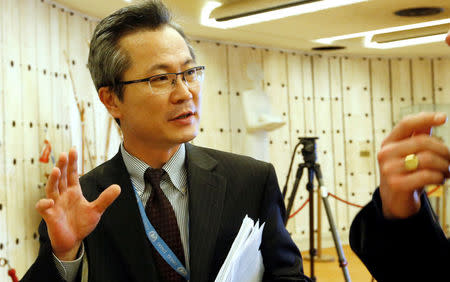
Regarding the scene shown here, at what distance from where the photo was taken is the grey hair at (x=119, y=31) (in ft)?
7.16

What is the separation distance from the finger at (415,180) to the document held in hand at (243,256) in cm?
63

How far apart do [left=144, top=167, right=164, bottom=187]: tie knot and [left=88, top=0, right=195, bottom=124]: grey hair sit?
0.34 m

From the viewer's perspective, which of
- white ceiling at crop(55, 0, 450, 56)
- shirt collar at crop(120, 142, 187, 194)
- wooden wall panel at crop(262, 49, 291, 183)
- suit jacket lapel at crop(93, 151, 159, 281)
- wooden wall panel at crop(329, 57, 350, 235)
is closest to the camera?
suit jacket lapel at crop(93, 151, 159, 281)

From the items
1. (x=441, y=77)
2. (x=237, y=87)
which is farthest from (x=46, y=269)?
(x=441, y=77)

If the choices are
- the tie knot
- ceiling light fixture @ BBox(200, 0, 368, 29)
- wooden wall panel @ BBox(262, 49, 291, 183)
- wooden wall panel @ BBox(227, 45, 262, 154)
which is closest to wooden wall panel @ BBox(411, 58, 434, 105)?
wooden wall panel @ BBox(262, 49, 291, 183)

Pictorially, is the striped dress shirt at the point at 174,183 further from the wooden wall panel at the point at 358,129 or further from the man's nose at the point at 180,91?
the wooden wall panel at the point at 358,129

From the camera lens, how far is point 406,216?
1.02m

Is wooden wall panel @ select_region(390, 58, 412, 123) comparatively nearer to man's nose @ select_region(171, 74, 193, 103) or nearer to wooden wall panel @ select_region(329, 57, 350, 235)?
wooden wall panel @ select_region(329, 57, 350, 235)

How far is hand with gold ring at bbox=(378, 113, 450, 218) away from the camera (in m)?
0.91

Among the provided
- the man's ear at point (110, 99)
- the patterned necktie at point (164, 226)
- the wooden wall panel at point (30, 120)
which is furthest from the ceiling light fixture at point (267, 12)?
the patterned necktie at point (164, 226)


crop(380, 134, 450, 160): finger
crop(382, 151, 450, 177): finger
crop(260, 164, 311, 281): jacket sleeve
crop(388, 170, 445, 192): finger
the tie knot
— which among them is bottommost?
crop(260, 164, 311, 281): jacket sleeve

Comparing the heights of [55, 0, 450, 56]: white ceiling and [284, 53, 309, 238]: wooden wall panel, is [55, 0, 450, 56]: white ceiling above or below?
above

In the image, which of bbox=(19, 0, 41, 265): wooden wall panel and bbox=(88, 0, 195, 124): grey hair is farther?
bbox=(19, 0, 41, 265): wooden wall panel

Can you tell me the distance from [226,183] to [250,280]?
52 centimetres
